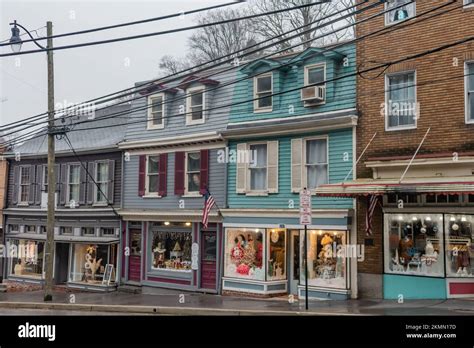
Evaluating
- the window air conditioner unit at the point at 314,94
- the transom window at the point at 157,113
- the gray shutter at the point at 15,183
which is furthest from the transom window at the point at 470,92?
the gray shutter at the point at 15,183

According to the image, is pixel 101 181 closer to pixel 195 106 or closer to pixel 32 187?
pixel 32 187

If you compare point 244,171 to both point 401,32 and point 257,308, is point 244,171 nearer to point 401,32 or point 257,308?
point 257,308

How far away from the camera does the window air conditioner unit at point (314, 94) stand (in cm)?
1961

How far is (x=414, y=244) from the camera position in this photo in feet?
57.8

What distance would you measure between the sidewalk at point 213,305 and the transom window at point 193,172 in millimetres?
4255

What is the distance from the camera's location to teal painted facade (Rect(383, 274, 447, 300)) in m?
17.0

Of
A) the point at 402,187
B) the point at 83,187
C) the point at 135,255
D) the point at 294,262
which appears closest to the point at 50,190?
the point at 135,255

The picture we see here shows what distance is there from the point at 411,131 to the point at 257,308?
23.7 feet

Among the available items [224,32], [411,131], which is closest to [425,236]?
[411,131]

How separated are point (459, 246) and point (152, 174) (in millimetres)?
13202

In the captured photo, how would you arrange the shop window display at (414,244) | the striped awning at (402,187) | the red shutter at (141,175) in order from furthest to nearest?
the red shutter at (141,175) → the shop window display at (414,244) → the striped awning at (402,187)

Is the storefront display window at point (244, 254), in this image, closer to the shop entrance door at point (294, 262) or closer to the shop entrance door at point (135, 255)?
the shop entrance door at point (294, 262)

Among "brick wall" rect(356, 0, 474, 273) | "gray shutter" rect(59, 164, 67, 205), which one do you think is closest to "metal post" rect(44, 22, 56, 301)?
"gray shutter" rect(59, 164, 67, 205)

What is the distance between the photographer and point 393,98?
18.4 meters
